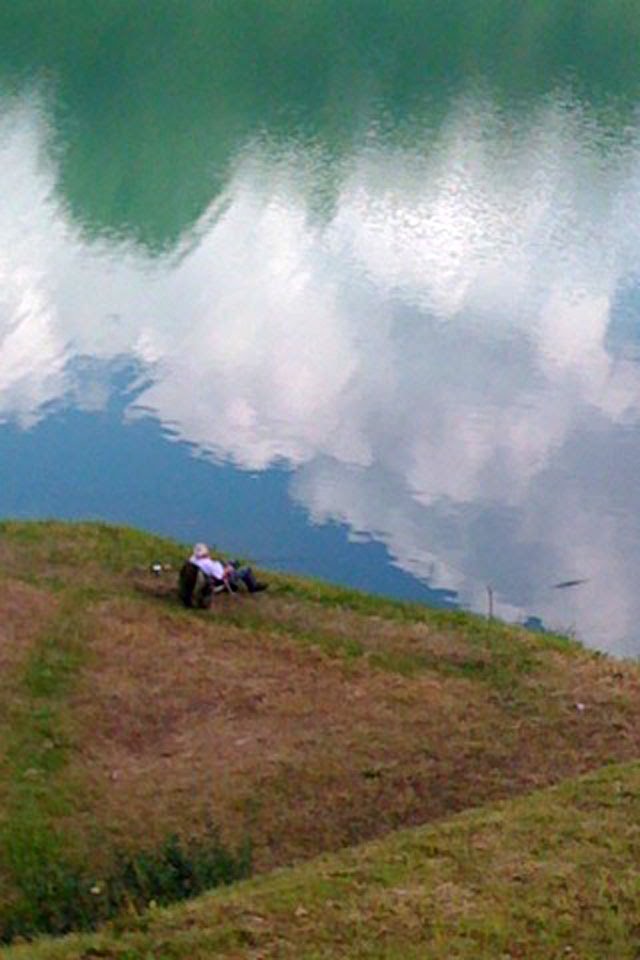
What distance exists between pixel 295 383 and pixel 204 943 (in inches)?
670

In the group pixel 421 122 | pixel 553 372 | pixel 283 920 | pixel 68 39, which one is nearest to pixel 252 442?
pixel 553 372

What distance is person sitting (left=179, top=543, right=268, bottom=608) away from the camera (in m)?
15.4

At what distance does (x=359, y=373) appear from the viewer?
78.3ft

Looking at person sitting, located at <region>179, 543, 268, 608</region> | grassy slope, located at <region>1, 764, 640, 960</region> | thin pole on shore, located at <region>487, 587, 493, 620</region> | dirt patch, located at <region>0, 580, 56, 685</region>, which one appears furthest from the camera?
thin pole on shore, located at <region>487, 587, 493, 620</region>

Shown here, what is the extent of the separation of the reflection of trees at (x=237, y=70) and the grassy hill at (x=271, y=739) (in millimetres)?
17625

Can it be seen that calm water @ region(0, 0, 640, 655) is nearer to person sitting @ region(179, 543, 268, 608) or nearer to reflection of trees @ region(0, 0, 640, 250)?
reflection of trees @ region(0, 0, 640, 250)

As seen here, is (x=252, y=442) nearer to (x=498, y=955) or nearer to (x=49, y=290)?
(x=49, y=290)

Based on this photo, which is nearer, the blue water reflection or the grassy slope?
the grassy slope

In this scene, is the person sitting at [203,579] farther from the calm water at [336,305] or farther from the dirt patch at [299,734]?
the calm water at [336,305]

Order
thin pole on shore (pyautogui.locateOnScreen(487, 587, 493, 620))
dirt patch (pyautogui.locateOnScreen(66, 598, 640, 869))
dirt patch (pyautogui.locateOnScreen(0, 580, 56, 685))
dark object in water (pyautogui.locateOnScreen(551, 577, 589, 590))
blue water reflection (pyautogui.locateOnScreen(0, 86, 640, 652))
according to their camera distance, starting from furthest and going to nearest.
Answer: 1. blue water reflection (pyautogui.locateOnScreen(0, 86, 640, 652))
2. dark object in water (pyautogui.locateOnScreen(551, 577, 589, 590))
3. thin pole on shore (pyautogui.locateOnScreen(487, 587, 493, 620))
4. dirt patch (pyautogui.locateOnScreen(0, 580, 56, 685))
5. dirt patch (pyautogui.locateOnScreen(66, 598, 640, 869))

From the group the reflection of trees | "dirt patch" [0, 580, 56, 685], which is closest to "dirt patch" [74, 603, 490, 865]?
"dirt patch" [0, 580, 56, 685]

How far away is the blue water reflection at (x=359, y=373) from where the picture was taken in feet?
61.6

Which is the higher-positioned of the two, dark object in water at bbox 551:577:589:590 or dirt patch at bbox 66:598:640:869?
dark object in water at bbox 551:577:589:590

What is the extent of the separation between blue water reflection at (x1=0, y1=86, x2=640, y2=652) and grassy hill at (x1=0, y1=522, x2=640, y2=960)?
2495mm
